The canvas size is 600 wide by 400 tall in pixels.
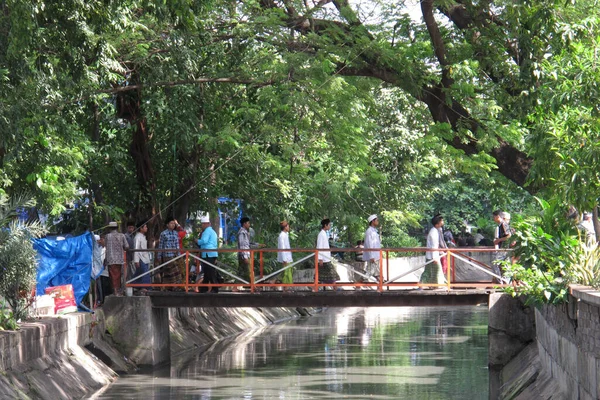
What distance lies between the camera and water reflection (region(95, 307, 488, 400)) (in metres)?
19.2

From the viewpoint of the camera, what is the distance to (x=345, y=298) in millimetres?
22266

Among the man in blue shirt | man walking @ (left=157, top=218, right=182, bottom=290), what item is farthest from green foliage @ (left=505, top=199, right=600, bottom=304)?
man walking @ (left=157, top=218, right=182, bottom=290)

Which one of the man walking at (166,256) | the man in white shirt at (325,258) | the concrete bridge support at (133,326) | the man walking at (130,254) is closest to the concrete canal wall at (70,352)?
the concrete bridge support at (133,326)

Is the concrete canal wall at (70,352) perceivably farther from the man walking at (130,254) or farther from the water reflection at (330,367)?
the man walking at (130,254)

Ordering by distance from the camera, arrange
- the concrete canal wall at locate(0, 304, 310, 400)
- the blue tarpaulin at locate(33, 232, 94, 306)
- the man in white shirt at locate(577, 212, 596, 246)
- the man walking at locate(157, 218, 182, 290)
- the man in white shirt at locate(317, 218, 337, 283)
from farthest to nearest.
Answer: the man walking at locate(157, 218, 182, 290) → the man in white shirt at locate(317, 218, 337, 283) → the blue tarpaulin at locate(33, 232, 94, 306) → the concrete canal wall at locate(0, 304, 310, 400) → the man in white shirt at locate(577, 212, 596, 246)

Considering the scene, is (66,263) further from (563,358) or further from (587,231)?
(563,358)

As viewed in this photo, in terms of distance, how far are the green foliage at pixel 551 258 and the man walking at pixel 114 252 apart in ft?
33.5

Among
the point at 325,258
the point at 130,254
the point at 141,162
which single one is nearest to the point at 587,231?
the point at 325,258

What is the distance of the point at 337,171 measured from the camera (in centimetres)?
3253

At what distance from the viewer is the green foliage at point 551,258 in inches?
561

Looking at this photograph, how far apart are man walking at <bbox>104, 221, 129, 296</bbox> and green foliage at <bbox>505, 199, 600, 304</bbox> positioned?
10209 mm

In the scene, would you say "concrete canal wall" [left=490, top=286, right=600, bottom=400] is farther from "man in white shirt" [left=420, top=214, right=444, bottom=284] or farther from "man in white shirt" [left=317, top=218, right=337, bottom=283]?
"man in white shirt" [left=317, top=218, right=337, bottom=283]

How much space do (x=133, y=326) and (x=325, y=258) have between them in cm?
433

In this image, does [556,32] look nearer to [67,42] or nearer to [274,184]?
[67,42]
